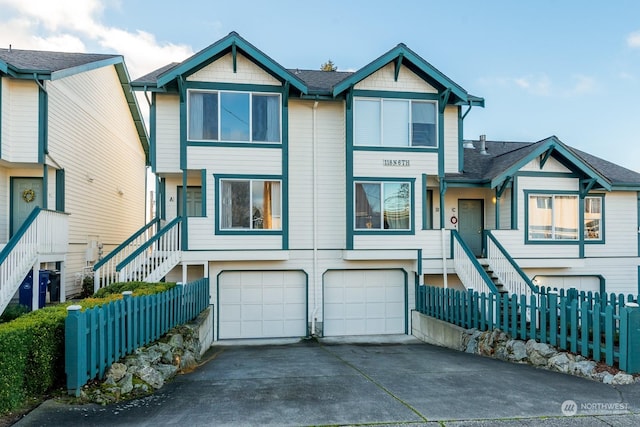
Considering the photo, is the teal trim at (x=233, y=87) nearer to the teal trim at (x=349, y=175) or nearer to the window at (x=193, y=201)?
the teal trim at (x=349, y=175)

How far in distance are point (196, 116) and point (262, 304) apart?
20.6 ft

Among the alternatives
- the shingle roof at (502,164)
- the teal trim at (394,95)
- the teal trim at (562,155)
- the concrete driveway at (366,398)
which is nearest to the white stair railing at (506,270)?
the teal trim at (562,155)

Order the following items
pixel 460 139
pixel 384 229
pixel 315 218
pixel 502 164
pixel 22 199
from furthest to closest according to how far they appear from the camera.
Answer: pixel 502 164
pixel 460 139
pixel 315 218
pixel 384 229
pixel 22 199

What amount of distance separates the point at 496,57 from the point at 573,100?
23.4 feet

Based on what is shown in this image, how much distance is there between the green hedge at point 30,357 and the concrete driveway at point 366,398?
0.32 metres

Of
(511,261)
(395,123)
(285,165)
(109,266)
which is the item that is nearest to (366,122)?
(395,123)


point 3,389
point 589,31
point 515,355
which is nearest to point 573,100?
point 589,31

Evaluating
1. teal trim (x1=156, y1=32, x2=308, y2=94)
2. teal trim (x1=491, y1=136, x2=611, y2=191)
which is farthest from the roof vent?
teal trim (x1=156, y1=32, x2=308, y2=94)

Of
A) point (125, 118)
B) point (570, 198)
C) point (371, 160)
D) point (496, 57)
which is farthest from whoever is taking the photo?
point (496, 57)

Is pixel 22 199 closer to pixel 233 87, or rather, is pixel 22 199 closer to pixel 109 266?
pixel 109 266

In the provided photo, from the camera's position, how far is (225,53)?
1411cm

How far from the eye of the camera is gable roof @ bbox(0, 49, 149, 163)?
1214 cm

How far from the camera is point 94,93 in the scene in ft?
54.9

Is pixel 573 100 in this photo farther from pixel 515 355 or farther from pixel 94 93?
pixel 94 93
